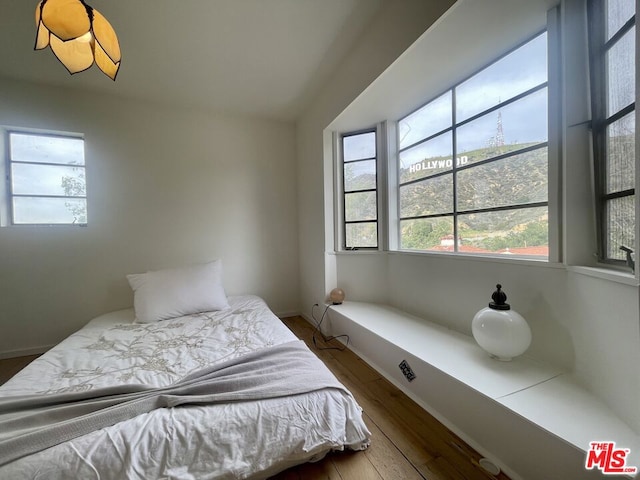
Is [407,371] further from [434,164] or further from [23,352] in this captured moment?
[23,352]

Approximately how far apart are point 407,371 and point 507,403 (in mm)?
553

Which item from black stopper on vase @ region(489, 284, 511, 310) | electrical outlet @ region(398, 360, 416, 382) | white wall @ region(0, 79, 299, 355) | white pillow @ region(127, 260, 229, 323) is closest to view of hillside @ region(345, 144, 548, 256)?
black stopper on vase @ region(489, 284, 511, 310)

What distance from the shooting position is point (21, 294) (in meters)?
2.10

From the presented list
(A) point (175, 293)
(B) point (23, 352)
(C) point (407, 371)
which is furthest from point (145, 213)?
(C) point (407, 371)

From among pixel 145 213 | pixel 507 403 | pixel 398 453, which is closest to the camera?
pixel 507 403

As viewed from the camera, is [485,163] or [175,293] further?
[175,293]

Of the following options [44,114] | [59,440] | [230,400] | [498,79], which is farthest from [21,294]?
[498,79]

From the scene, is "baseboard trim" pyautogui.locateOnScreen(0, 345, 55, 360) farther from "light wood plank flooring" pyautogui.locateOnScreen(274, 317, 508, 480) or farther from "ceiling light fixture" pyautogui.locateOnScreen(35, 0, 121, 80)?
"light wood plank flooring" pyautogui.locateOnScreen(274, 317, 508, 480)

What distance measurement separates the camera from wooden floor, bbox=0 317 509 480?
38.8 inches

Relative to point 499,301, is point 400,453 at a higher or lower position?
lower

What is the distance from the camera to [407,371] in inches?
57.0

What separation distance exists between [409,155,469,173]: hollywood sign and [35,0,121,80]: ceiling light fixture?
216 cm

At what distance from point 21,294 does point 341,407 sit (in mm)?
2997

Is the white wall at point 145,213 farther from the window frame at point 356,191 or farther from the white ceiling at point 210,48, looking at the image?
the window frame at point 356,191
